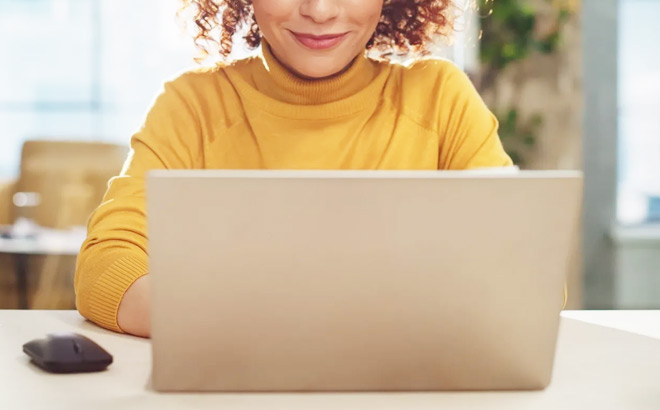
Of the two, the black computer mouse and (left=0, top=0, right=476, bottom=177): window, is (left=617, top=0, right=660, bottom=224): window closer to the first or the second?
(left=0, top=0, right=476, bottom=177): window

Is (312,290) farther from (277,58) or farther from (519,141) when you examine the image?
(519,141)

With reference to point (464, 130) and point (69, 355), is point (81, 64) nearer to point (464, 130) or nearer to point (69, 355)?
point (464, 130)

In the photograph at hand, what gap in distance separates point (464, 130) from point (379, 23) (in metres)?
0.36

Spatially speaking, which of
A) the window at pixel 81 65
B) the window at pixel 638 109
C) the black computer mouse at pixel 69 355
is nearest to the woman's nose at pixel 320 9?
the black computer mouse at pixel 69 355

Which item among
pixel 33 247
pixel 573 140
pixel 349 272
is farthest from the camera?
pixel 573 140

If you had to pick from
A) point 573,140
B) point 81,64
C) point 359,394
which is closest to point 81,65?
point 81,64

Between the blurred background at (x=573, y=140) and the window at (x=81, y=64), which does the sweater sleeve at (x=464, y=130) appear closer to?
the blurred background at (x=573, y=140)

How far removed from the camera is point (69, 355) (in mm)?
773

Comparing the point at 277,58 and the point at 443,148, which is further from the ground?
the point at 277,58

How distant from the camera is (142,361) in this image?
2.73 feet

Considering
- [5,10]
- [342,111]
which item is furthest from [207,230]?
[5,10]

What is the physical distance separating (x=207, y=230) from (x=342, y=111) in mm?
818

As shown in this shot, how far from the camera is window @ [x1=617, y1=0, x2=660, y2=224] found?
374cm

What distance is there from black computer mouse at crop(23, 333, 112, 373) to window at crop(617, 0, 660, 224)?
3306 mm
